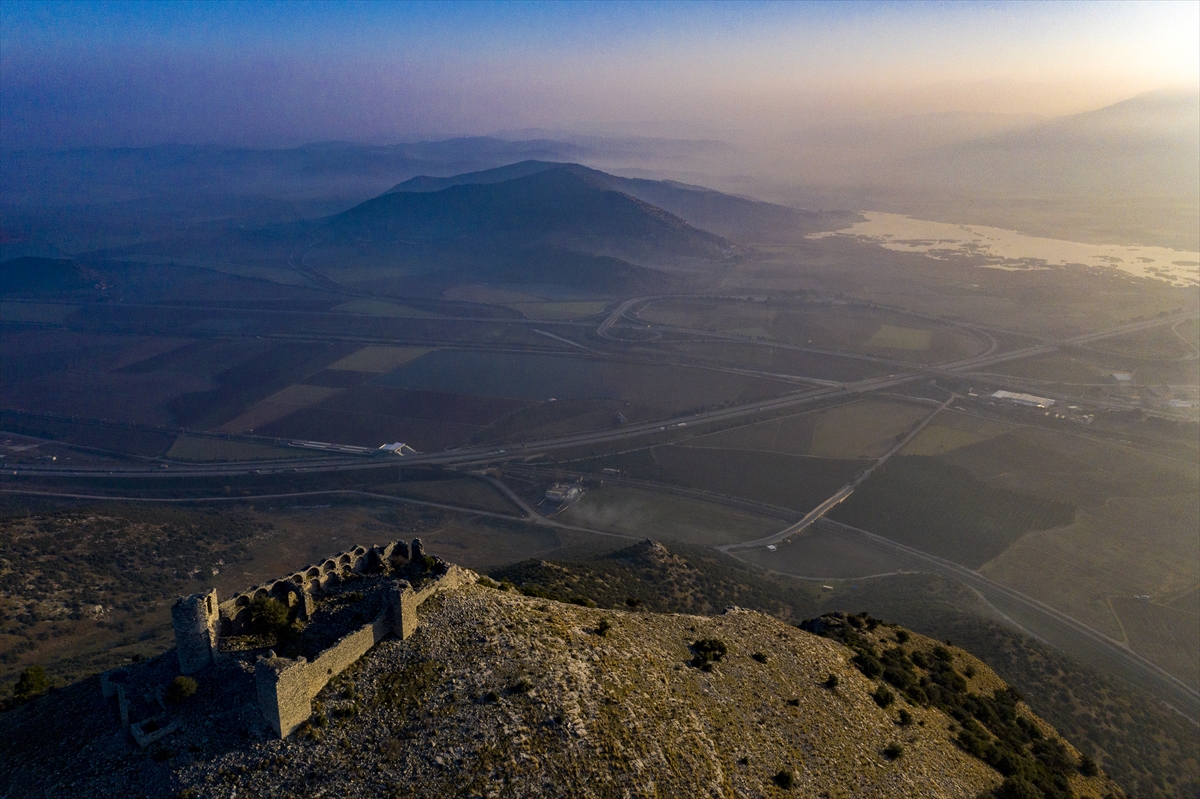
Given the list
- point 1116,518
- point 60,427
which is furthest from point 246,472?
point 1116,518

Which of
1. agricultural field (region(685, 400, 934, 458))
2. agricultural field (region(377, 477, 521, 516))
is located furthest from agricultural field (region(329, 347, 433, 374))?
agricultural field (region(685, 400, 934, 458))

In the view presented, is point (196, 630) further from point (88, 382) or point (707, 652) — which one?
point (88, 382)

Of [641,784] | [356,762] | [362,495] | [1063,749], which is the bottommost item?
[362,495]

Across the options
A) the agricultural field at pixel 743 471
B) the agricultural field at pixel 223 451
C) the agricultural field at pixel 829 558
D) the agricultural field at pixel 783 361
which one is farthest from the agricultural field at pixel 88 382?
the agricultural field at pixel 829 558

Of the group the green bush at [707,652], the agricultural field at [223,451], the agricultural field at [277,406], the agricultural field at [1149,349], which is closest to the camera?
the green bush at [707,652]

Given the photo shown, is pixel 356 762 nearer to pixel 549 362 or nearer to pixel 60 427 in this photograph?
pixel 60 427

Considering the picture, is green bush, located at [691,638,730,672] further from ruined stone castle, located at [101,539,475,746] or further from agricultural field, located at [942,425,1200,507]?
agricultural field, located at [942,425,1200,507]

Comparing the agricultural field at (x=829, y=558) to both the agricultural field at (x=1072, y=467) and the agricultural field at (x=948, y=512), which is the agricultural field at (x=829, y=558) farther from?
the agricultural field at (x=1072, y=467)
